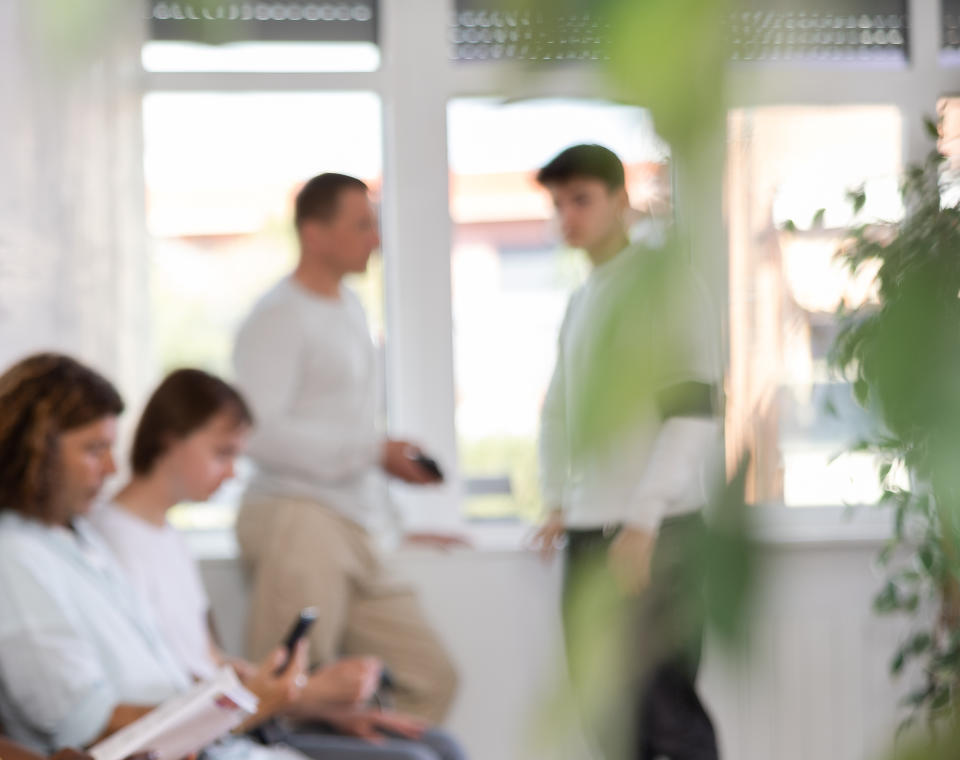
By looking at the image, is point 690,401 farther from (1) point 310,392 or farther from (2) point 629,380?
(1) point 310,392

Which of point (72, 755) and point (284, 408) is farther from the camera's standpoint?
point (284, 408)

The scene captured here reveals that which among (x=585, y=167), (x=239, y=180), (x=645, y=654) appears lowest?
(x=645, y=654)

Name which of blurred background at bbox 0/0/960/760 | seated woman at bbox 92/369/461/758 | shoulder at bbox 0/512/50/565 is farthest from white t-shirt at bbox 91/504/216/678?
blurred background at bbox 0/0/960/760

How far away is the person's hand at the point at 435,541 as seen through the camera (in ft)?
11.8

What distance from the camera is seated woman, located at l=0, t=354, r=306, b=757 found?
204 cm

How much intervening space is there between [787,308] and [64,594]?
205cm

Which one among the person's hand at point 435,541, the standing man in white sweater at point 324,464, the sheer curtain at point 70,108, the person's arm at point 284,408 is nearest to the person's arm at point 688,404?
the sheer curtain at point 70,108

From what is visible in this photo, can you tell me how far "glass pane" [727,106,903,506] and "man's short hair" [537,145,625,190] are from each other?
2 cm

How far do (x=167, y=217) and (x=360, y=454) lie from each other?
1.26 meters

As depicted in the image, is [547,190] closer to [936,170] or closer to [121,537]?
[936,170]

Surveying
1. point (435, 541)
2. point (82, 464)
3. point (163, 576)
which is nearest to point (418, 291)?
point (435, 541)

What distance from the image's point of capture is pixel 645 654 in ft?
0.92

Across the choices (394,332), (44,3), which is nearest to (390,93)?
(394,332)

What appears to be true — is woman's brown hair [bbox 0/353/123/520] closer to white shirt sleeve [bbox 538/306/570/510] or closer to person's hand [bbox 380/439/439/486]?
person's hand [bbox 380/439/439/486]
